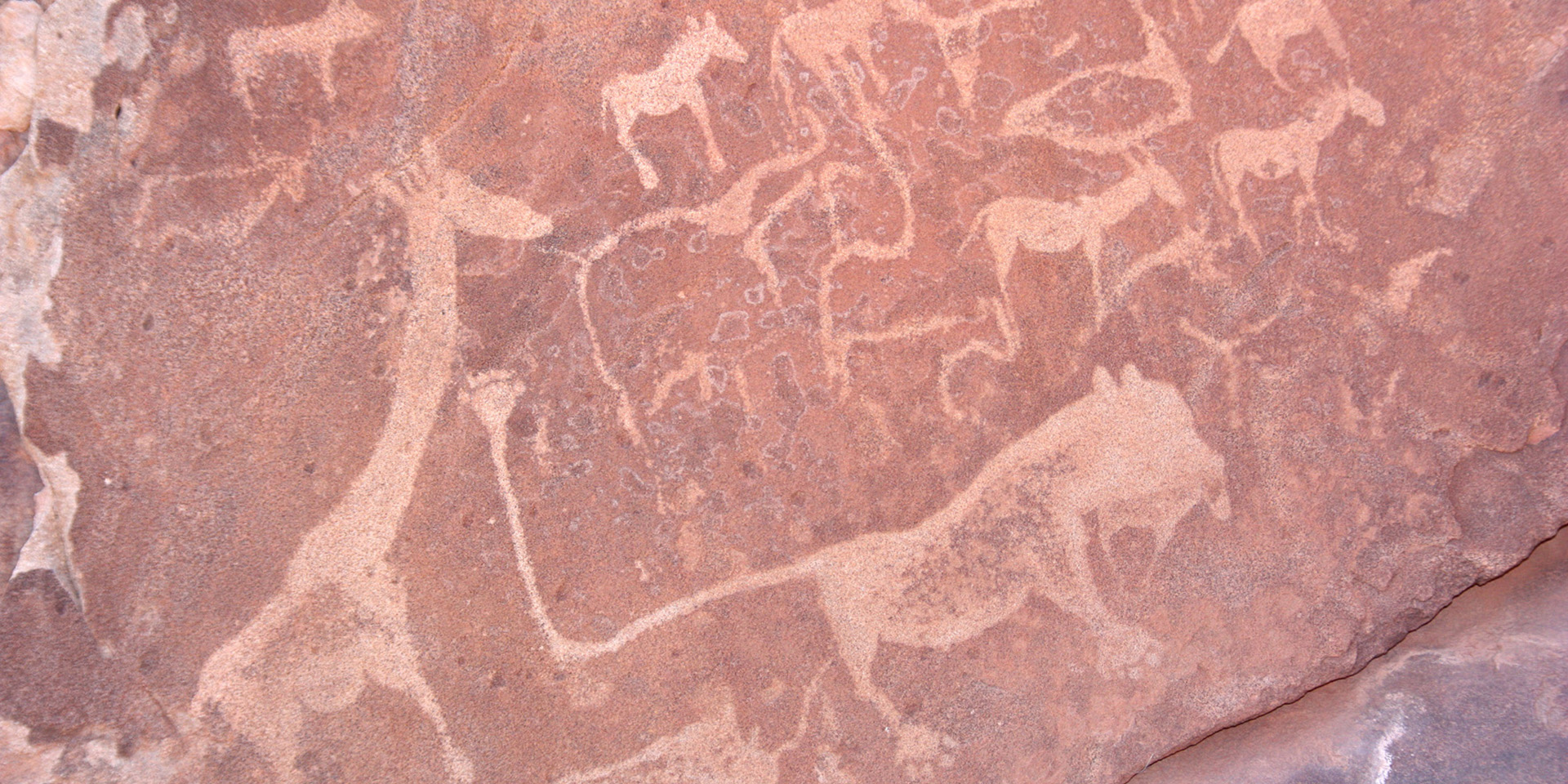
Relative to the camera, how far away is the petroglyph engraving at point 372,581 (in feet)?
5.54

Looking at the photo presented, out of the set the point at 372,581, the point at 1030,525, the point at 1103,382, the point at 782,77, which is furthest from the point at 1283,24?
the point at 372,581

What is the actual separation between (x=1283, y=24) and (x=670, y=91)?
1292 millimetres

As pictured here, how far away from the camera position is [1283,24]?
1.75m

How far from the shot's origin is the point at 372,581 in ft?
5.58

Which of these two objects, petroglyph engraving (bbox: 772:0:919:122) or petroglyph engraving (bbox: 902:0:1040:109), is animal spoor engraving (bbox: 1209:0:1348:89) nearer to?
petroglyph engraving (bbox: 902:0:1040:109)

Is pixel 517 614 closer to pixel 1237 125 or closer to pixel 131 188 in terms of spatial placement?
pixel 131 188

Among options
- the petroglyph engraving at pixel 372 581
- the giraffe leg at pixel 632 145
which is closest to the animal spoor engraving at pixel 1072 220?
the giraffe leg at pixel 632 145

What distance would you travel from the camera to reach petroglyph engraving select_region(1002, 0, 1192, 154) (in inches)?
68.9

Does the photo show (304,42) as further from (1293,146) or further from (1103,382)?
(1293,146)

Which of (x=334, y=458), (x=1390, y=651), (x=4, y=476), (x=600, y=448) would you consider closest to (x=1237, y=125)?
(x=1390, y=651)

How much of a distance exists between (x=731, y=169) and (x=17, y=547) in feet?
5.33

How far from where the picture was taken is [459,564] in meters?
1.71

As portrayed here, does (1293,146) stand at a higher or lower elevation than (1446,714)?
higher

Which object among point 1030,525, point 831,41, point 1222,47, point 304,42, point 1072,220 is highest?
point 304,42
